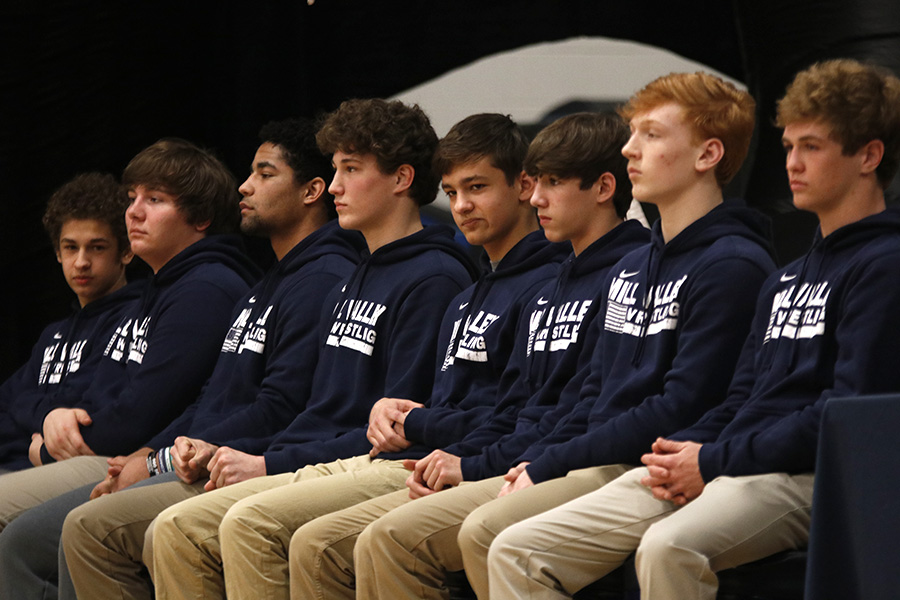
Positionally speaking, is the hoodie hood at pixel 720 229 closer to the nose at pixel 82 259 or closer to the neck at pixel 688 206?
the neck at pixel 688 206

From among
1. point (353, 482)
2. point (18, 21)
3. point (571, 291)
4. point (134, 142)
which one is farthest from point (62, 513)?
point (18, 21)

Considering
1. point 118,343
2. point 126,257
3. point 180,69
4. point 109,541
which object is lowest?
point 109,541

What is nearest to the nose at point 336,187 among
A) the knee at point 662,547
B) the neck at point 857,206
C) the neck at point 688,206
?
the neck at point 688,206

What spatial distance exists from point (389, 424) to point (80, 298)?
163cm

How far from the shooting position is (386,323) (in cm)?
292

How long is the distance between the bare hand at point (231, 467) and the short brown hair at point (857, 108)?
1442 millimetres

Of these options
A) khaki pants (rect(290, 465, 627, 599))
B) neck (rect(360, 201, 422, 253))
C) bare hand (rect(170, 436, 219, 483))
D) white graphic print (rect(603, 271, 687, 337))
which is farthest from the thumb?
white graphic print (rect(603, 271, 687, 337))

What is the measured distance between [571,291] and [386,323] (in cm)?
50

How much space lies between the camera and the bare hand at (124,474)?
3.14m

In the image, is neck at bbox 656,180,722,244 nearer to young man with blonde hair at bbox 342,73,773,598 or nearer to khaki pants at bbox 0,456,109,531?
young man with blonde hair at bbox 342,73,773,598

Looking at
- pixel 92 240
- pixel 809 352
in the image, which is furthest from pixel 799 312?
pixel 92 240

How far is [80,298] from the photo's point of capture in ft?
13.0

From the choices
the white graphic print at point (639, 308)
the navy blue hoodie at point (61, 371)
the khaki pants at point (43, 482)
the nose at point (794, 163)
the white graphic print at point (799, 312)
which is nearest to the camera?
the white graphic print at point (799, 312)

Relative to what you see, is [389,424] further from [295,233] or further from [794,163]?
[794,163]
